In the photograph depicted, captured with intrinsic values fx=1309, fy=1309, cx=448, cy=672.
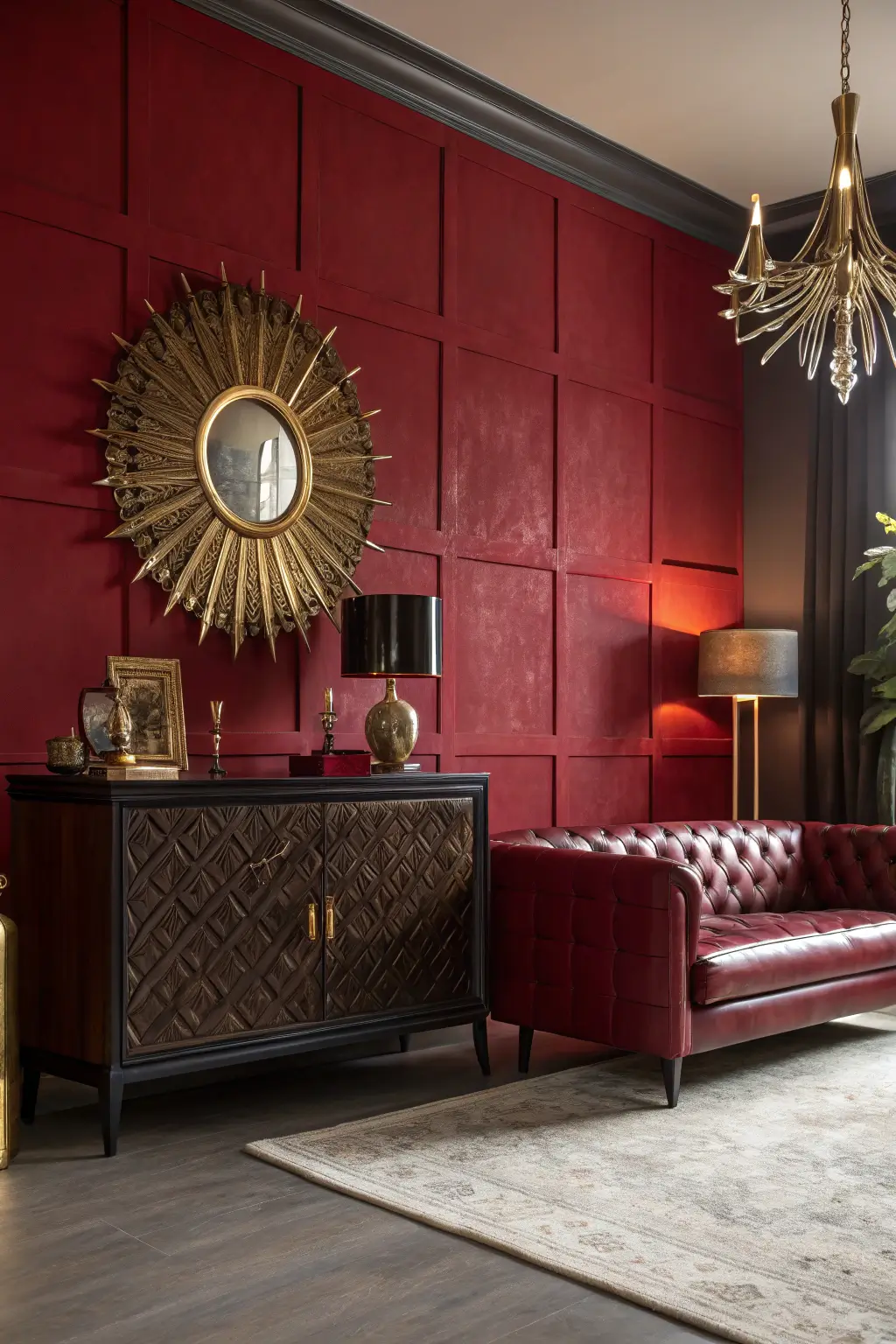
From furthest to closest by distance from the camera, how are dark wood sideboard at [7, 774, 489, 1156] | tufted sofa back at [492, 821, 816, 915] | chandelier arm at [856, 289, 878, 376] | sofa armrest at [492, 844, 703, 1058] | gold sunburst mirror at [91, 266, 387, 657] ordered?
1. tufted sofa back at [492, 821, 816, 915]
2. gold sunburst mirror at [91, 266, 387, 657]
3. sofa armrest at [492, 844, 703, 1058]
4. chandelier arm at [856, 289, 878, 376]
5. dark wood sideboard at [7, 774, 489, 1156]

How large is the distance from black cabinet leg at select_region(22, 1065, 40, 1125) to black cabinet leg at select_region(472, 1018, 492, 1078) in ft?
4.33

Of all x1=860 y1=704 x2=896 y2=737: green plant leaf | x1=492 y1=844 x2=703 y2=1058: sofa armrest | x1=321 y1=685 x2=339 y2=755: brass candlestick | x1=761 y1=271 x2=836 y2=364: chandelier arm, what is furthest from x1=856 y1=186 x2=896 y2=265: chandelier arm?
x1=860 y1=704 x2=896 y2=737: green plant leaf

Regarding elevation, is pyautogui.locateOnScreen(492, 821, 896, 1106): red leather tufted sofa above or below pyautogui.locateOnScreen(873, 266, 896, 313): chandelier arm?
below

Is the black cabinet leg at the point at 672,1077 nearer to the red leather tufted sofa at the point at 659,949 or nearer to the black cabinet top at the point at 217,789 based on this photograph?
the red leather tufted sofa at the point at 659,949

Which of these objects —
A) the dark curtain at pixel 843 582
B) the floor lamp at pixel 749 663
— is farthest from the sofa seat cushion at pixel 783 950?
the dark curtain at pixel 843 582

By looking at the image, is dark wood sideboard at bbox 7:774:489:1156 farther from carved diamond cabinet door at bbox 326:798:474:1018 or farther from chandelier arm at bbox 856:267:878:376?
chandelier arm at bbox 856:267:878:376

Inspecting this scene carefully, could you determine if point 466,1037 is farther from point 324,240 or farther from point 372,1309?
point 324,240

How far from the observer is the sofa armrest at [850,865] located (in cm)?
500

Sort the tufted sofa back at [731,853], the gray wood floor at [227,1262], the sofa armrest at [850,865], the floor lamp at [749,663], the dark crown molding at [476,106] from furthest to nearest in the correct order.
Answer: the floor lamp at [749,663] → the sofa armrest at [850,865] → the tufted sofa back at [731,853] → the dark crown molding at [476,106] → the gray wood floor at [227,1262]

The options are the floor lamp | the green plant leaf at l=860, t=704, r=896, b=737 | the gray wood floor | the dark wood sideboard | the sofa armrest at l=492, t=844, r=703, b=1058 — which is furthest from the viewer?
the floor lamp

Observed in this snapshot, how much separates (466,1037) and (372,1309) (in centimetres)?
234

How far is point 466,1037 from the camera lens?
15.4 feet

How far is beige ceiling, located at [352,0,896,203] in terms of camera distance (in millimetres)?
4539

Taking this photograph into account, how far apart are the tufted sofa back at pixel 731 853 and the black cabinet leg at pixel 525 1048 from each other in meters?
0.73
